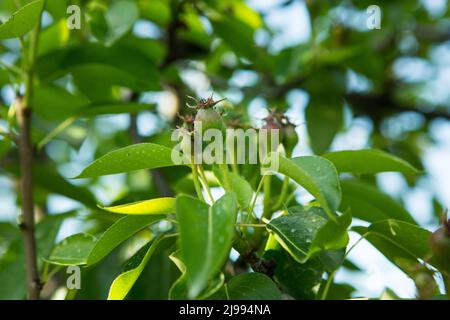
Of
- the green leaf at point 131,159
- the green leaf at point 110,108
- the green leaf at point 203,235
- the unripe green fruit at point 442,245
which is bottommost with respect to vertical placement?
the unripe green fruit at point 442,245

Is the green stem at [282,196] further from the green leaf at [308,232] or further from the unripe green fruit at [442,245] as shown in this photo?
the unripe green fruit at [442,245]

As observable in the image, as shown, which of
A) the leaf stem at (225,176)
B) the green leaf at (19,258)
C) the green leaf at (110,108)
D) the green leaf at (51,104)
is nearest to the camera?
the leaf stem at (225,176)

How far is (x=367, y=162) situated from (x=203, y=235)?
0.52 meters

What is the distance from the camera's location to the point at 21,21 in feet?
4.26

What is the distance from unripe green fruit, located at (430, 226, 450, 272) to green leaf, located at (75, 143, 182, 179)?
0.45 metres

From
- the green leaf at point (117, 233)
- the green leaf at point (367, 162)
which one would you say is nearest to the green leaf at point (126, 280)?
the green leaf at point (117, 233)

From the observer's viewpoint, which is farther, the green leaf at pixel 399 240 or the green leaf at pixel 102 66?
the green leaf at pixel 102 66

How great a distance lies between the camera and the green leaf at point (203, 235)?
2.77ft

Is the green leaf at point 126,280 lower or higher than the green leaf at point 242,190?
lower

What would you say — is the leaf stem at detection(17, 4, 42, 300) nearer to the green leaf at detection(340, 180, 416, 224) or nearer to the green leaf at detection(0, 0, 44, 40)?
the green leaf at detection(0, 0, 44, 40)

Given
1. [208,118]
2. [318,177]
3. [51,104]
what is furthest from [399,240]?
[51,104]

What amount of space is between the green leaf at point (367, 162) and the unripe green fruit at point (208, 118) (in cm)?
25
